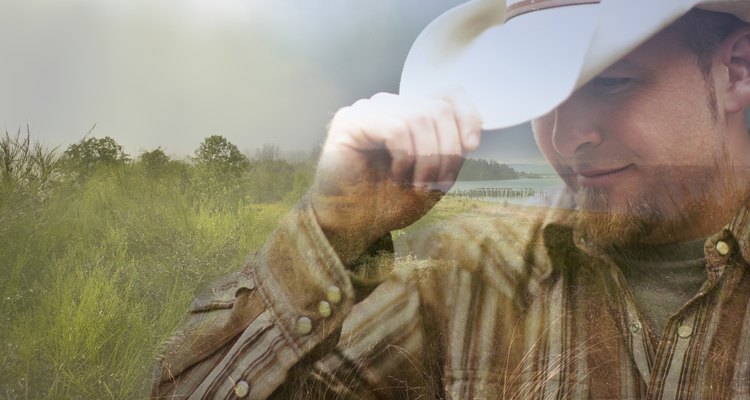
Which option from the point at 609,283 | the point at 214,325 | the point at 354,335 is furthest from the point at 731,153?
the point at 214,325

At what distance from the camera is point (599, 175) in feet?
5.80

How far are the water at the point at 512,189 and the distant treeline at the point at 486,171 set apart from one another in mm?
14

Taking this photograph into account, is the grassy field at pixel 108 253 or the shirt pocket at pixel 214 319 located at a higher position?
the grassy field at pixel 108 253

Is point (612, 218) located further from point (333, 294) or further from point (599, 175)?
point (333, 294)

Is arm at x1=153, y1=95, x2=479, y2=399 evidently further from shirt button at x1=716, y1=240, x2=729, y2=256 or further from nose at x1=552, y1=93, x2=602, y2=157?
shirt button at x1=716, y1=240, x2=729, y2=256

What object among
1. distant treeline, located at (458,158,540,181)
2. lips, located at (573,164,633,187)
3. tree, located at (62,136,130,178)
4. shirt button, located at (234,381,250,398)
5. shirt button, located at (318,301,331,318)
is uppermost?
tree, located at (62,136,130,178)

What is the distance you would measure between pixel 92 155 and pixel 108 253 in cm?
23

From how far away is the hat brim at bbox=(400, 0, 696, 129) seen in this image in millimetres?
1715

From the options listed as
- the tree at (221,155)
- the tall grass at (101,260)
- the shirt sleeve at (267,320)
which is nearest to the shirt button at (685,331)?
the shirt sleeve at (267,320)

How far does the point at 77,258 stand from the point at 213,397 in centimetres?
45

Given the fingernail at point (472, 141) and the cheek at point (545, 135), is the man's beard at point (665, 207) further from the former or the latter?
the fingernail at point (472, 141)

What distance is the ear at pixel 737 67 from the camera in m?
1.70

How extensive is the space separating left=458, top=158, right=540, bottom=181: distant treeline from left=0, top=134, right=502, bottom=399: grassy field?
0.26 ft

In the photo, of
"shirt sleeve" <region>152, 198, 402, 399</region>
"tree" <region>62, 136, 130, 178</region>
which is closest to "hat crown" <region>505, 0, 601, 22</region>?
"shirt sleeve" <region>152, 198, 402, 399</region>
